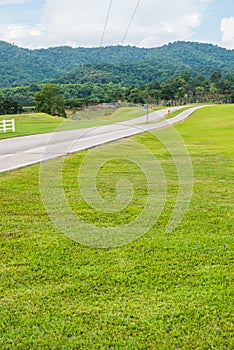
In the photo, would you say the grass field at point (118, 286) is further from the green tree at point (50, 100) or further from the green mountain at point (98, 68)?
the green tree at point (50, 100)

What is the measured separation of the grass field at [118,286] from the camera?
285cm

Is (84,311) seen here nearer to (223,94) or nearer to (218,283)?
(218,283)

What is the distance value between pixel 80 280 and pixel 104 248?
832 mm

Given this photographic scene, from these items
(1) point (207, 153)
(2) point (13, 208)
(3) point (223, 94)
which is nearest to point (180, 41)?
(3) point (223, 94)

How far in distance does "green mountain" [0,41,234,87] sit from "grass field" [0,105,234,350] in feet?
153

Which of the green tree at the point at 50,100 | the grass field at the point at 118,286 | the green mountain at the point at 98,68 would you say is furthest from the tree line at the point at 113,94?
the grass field at the point at 118,286

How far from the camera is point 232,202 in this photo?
6.61 meters

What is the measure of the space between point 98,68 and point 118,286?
50250 millimetres

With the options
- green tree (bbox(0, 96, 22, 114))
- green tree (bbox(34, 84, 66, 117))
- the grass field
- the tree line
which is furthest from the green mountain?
the grass field

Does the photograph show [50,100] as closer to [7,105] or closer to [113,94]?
[7,105]

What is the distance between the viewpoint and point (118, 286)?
140 inches

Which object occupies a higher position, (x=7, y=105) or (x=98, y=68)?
(x=98, y=68)

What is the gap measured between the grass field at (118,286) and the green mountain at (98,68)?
1836 inches

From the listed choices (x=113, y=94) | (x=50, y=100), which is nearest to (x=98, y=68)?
(x=113, y=94)
